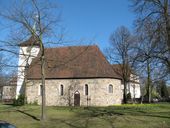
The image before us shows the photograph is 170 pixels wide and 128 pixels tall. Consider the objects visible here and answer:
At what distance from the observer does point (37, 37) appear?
27.7 meters

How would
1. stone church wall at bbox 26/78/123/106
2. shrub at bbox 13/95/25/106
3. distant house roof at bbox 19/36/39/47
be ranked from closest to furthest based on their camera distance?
distant house roof at bbox 19/36/39/47 < shrub at bbox 13/95/25/106 < stone church wall at bbox 26/78/123/106

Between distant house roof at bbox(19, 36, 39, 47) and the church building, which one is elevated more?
distant house roof at bbox(19, 36, 39, 47)

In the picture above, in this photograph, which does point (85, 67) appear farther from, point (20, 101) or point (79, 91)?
point (20, 101)

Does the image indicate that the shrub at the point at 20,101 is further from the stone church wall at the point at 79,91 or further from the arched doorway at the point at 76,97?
the arched doorway at the point at 76,97

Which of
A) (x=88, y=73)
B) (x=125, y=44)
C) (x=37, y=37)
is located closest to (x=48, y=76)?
(x=88, y=73)

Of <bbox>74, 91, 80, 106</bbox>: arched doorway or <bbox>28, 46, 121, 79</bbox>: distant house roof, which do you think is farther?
<bbox>74, 91, 80, 106</bbox>: arched doorway

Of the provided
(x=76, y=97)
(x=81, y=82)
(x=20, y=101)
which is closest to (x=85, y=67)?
(x=81, y=82)

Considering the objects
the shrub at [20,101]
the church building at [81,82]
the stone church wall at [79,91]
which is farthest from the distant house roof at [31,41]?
the stone church wall at [79,91]

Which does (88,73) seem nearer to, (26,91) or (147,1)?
(26,91)

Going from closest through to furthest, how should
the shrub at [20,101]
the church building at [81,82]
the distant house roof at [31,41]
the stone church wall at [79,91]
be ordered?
the distant house roof at [31,41]
the shrub at [20,101]
the stone church wall at [79,91]
the church building at [81,82]

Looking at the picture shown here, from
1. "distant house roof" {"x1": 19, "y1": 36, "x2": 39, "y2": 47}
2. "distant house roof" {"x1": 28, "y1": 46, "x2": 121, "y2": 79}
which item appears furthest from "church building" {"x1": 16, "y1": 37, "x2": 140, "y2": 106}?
"distant house roof" {"x1": 19, "y1": 36, "x2": 39, "y2": 47}

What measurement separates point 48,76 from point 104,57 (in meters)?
10.6

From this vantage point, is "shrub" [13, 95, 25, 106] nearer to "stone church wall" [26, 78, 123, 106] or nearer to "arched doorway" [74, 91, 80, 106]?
"stone church wall" [26, 78, 123, 106]

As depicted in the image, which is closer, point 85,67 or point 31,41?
point 31,41
